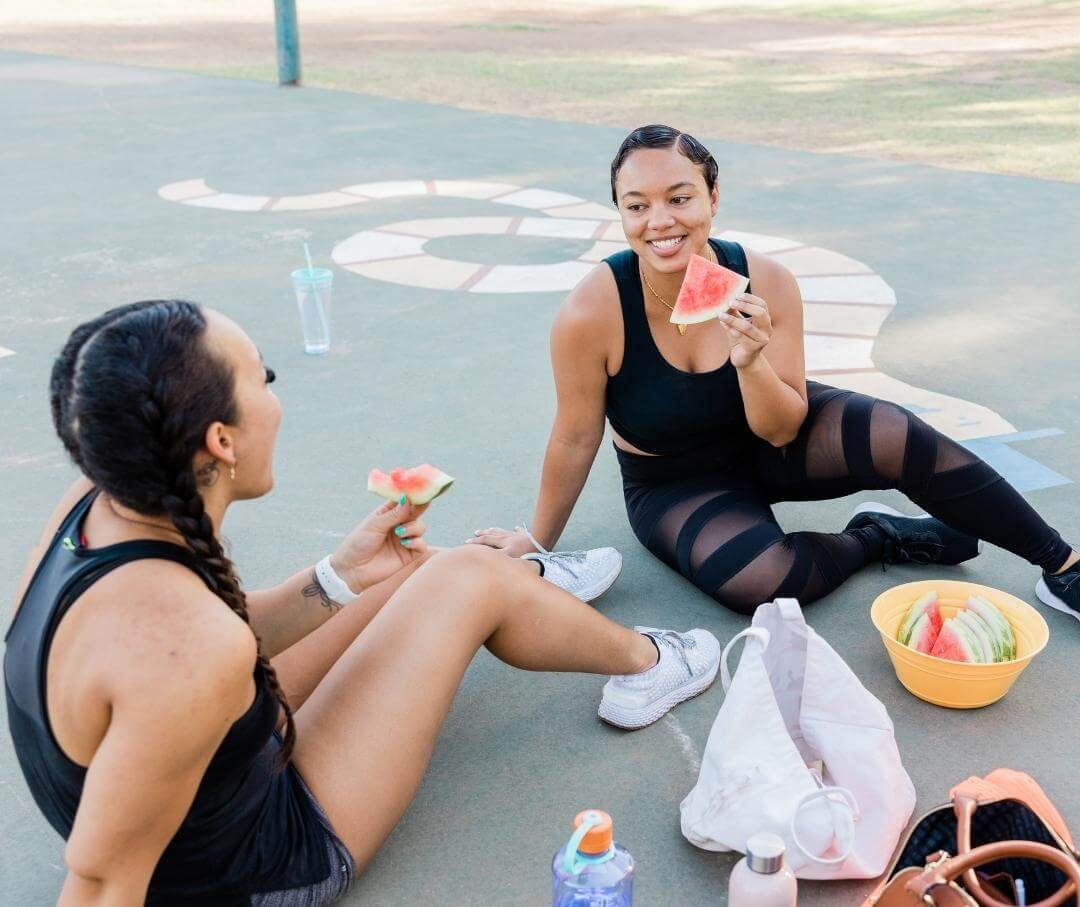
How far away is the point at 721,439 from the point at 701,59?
14714mm

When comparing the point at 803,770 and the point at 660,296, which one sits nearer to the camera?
the point at 803,770

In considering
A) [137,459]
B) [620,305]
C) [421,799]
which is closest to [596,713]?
[421,799]

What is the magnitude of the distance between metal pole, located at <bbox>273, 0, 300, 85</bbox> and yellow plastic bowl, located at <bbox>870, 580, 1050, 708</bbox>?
11.7m

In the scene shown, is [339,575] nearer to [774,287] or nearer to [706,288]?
[706,288]

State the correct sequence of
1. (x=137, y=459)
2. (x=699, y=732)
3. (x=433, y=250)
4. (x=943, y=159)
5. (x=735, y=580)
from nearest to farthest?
1. (x=137, y=459)
2. (x=699, y=732)
3. (x=735, y=580)
4. (x=433, y=250)
5. (x=943, y=159)

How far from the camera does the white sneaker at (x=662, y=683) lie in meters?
2.98

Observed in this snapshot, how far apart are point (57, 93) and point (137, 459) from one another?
1285 cm

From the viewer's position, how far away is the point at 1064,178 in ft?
28.7

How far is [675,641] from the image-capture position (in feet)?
10.3

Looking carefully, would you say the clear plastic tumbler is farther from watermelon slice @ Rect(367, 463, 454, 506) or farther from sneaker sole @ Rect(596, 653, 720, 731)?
sneaker sole @ Rect(596, 653, 720, 731)

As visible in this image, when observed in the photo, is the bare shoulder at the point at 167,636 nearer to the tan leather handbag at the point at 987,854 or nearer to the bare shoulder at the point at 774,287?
the tan leather handbag at the point at 987,854

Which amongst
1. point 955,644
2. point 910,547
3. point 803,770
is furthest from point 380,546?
point 910,547

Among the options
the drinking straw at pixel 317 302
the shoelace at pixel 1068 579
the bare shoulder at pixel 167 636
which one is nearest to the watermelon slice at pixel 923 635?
the shoelace at pixel 1068 579

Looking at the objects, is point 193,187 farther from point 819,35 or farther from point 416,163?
point 819,35
